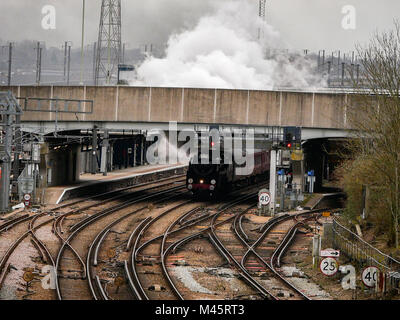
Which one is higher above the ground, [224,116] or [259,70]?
[259,70]

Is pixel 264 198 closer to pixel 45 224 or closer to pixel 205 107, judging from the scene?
pixel 205 107

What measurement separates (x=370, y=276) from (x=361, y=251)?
2.76 m

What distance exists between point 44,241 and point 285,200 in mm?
15738

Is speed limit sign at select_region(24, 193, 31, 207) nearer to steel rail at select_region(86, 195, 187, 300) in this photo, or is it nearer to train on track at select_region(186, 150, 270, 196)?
steel rail at select_region(86, 195, 187, 300)

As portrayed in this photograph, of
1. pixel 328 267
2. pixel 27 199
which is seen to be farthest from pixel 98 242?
pixel 27 199

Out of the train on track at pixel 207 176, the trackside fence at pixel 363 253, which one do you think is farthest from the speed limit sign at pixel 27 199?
the trackside fence at pixel 363 253

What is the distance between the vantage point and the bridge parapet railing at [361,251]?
15.9m

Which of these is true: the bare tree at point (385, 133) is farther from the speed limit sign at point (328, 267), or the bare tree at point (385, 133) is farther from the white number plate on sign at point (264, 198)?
the white number plate on sign at point (264, 198)

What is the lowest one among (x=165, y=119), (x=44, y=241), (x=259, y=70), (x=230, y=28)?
(x=44, y=241)

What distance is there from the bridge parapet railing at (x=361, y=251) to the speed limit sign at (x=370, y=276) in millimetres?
330

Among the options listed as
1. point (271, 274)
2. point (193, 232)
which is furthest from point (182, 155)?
point (271, 274)
